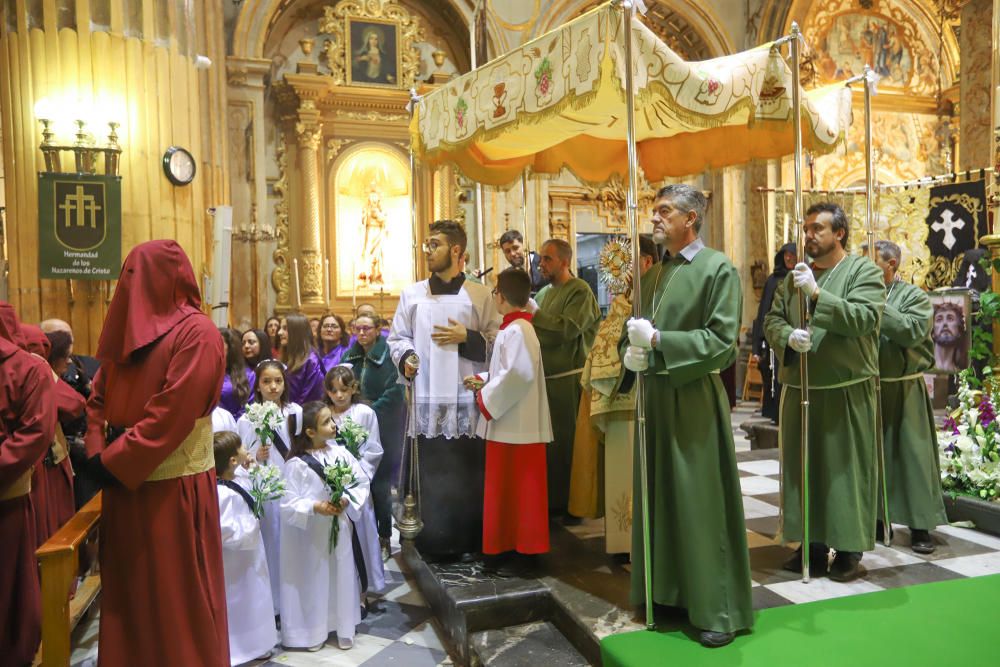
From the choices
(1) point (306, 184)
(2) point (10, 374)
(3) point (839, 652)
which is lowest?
(3) point (839, 652)

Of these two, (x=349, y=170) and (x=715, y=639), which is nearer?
(x=715, y=639)

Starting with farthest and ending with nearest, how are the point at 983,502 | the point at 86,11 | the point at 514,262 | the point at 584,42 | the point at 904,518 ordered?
1. the point at 86,11
2. the point at 514,262
3. the point at 983,502
4. the point at 904,518
5. the point at 584,42

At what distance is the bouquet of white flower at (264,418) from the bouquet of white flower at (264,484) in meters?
0.27

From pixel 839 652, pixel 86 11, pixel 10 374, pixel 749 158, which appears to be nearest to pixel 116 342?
pixel 10 374

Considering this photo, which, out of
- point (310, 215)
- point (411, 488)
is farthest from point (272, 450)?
point (310, 215)

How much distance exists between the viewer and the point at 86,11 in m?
6.26

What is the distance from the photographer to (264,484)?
3537 millimetres

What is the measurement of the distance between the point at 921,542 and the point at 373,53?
916 centimetres

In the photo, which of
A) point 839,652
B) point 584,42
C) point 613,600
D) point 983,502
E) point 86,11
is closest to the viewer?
point 839,652

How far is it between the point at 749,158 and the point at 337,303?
7.05 m

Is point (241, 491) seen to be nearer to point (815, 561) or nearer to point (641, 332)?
point (641, 332)

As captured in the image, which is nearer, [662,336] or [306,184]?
[662,336]

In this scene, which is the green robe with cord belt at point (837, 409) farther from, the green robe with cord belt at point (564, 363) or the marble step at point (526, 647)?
the marble step at point (526, 647)

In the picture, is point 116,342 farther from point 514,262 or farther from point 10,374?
point 514,262
